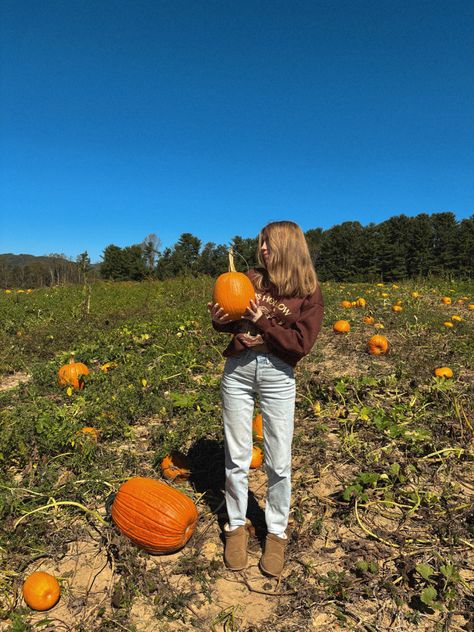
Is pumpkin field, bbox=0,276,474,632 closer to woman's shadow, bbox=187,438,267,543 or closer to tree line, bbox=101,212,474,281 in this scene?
woman's shadow, bbox=187,438,267,543

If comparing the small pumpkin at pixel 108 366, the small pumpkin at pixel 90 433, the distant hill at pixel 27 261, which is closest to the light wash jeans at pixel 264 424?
the small pumpkin at pixel 90 433

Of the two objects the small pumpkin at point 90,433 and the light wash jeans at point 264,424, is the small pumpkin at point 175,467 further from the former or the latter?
the light wash jeans at point 264,424

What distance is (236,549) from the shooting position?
102 inches

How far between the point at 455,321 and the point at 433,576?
20.3 ft

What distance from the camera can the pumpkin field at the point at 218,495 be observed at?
88.7 inches

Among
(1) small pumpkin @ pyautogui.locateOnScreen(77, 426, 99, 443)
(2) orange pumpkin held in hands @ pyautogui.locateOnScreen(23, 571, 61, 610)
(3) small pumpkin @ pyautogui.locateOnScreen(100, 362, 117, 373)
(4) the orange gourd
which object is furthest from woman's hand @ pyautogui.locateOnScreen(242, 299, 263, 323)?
(4) the orange gourd

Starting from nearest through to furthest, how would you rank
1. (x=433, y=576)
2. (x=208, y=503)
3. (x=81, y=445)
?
(x=433, y=576) → (x=208, y=503) → (x=81, y=445)

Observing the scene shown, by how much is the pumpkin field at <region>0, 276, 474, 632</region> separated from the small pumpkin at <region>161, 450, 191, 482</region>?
0.02 meters

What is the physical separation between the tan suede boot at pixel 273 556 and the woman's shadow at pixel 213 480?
300 mm

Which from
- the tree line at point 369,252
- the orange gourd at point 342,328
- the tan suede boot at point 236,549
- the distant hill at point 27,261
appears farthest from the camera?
the tree line at point 369,252

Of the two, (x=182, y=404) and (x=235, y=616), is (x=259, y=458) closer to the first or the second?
(x=182, y=404)

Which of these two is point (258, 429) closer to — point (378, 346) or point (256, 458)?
point (256, 458)

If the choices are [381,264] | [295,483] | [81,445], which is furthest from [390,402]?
[381,264]

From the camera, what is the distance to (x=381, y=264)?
56.6m
